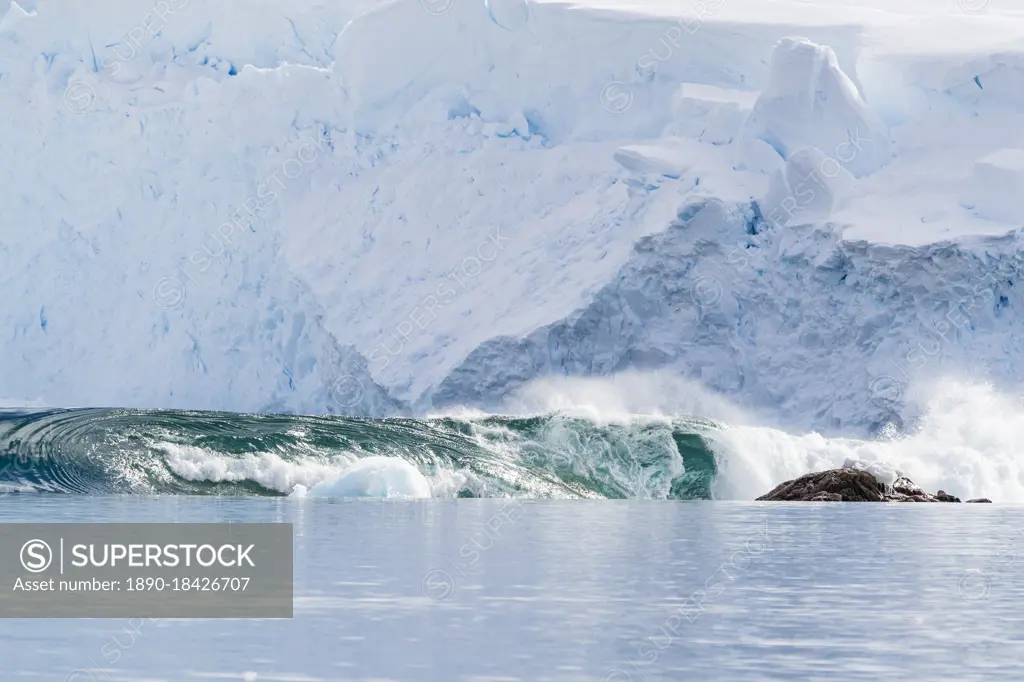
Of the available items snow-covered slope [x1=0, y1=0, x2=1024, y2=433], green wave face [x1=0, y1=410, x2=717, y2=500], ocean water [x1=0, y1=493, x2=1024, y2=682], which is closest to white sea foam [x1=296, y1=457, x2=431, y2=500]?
green wave face [x1=0, y1=410, x2=717, y2=500]

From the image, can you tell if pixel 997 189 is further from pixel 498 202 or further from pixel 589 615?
pixel 589 615

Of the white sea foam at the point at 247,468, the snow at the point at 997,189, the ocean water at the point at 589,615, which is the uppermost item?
the snow at the point at 997,189

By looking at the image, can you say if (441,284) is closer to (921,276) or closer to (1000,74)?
(921,276)

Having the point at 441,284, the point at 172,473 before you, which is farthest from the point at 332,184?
the point at 172,473

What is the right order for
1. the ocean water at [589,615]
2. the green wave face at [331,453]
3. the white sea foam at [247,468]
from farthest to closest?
the white sea foam at [247,468], the green wave face at [331,453], the ocean water at [589,615]

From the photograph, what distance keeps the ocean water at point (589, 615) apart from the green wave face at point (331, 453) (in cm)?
723

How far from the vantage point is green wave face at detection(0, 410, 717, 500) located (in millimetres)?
22953

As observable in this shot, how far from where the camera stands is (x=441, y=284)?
100ft

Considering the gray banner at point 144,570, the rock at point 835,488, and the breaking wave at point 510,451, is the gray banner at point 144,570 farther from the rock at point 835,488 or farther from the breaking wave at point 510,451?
the rock at point 835,488

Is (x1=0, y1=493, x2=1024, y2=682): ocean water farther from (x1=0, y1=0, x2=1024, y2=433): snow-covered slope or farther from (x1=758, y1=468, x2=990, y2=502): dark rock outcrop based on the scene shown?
(x1=0, y1=0, x2=1024, y2=433): snow-covered slope

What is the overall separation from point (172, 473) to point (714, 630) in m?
15.9

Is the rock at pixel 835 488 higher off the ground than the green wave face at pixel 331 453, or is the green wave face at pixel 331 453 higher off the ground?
the green wave face at pixel 331 453

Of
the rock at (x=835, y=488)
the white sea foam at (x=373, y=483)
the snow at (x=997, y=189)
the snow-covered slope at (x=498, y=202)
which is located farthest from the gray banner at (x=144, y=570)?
the snow at (x=997, y=189)

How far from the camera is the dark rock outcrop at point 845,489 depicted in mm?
25422
